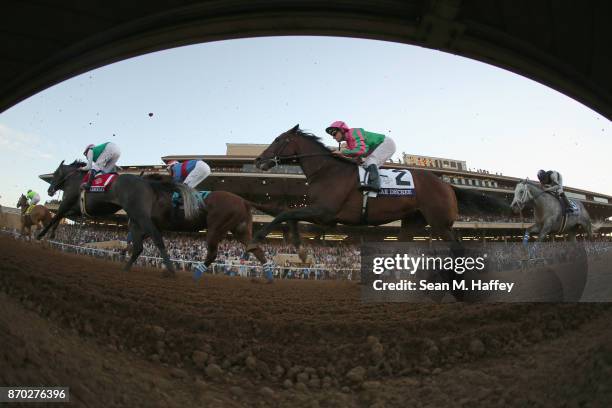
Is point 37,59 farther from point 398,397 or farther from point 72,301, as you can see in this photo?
point 398,397

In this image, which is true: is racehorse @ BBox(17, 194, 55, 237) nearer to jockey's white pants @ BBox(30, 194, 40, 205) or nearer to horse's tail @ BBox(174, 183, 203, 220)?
jockey's white pants @ BBox(30, 194, 40, 205)

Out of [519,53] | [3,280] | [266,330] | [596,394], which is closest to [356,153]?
[519,53]

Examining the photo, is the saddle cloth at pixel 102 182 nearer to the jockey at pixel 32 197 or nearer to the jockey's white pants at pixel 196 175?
the jockey's white pants at pixel 196 175

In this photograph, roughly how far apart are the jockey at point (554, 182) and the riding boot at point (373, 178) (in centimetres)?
562

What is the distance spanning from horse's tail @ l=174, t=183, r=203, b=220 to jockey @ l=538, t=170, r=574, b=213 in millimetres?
7513

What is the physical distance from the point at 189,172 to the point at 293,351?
3.46 meters

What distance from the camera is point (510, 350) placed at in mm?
2701

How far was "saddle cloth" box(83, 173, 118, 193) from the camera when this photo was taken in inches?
201

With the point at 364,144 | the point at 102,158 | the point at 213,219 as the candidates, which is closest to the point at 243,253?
the point at 213,219

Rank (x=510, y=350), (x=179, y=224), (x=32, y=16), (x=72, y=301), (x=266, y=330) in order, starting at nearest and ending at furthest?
1. (x=32, y=16)
2. (x=510, y=350)
3. (x=266, y=330)
4. (x=72, y=301)
5. (x=179, y=224)

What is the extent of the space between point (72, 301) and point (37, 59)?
8.58 feet

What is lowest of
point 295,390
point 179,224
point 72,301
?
point 295,390

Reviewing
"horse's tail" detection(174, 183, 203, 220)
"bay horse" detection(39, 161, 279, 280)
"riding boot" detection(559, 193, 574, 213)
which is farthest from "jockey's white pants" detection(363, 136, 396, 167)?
"riding boot" detection(559, 193, 574, 213)

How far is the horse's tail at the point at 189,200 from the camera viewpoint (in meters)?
4.68
